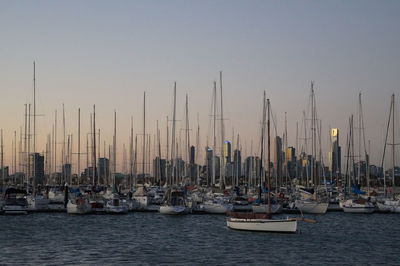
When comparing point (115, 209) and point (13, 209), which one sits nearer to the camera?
point (13, 209)

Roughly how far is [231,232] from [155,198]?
50.5 meters

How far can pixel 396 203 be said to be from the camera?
91.6 m

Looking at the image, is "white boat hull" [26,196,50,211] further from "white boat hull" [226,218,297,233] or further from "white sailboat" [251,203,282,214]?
"white boat hull" [226,218,297,233]

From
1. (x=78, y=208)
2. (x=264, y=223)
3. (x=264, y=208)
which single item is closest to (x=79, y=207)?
(x=78, y=208)

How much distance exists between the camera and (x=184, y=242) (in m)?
55.6

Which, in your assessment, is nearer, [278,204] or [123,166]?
[278,204]

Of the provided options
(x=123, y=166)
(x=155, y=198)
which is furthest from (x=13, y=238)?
(x=123, y=166)

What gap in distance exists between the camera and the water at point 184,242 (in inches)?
1774

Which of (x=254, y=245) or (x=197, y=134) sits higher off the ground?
(x=197, y=134)

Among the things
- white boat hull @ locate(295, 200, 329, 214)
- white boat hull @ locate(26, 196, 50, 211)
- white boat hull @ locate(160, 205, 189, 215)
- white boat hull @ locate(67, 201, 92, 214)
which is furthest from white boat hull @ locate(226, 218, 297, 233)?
white boat hull @ locate(26, 196, 50, 211)

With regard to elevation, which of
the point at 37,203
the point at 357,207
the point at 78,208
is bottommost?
the point at 357,207

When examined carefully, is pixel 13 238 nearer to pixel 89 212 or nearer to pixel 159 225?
pixel 159 225

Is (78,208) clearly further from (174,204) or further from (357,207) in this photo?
(357,207)

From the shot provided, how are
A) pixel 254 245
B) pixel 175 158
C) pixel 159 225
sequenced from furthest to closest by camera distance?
1. pixel 175 158
2. pixel 159 225
3. pixel 254 245
